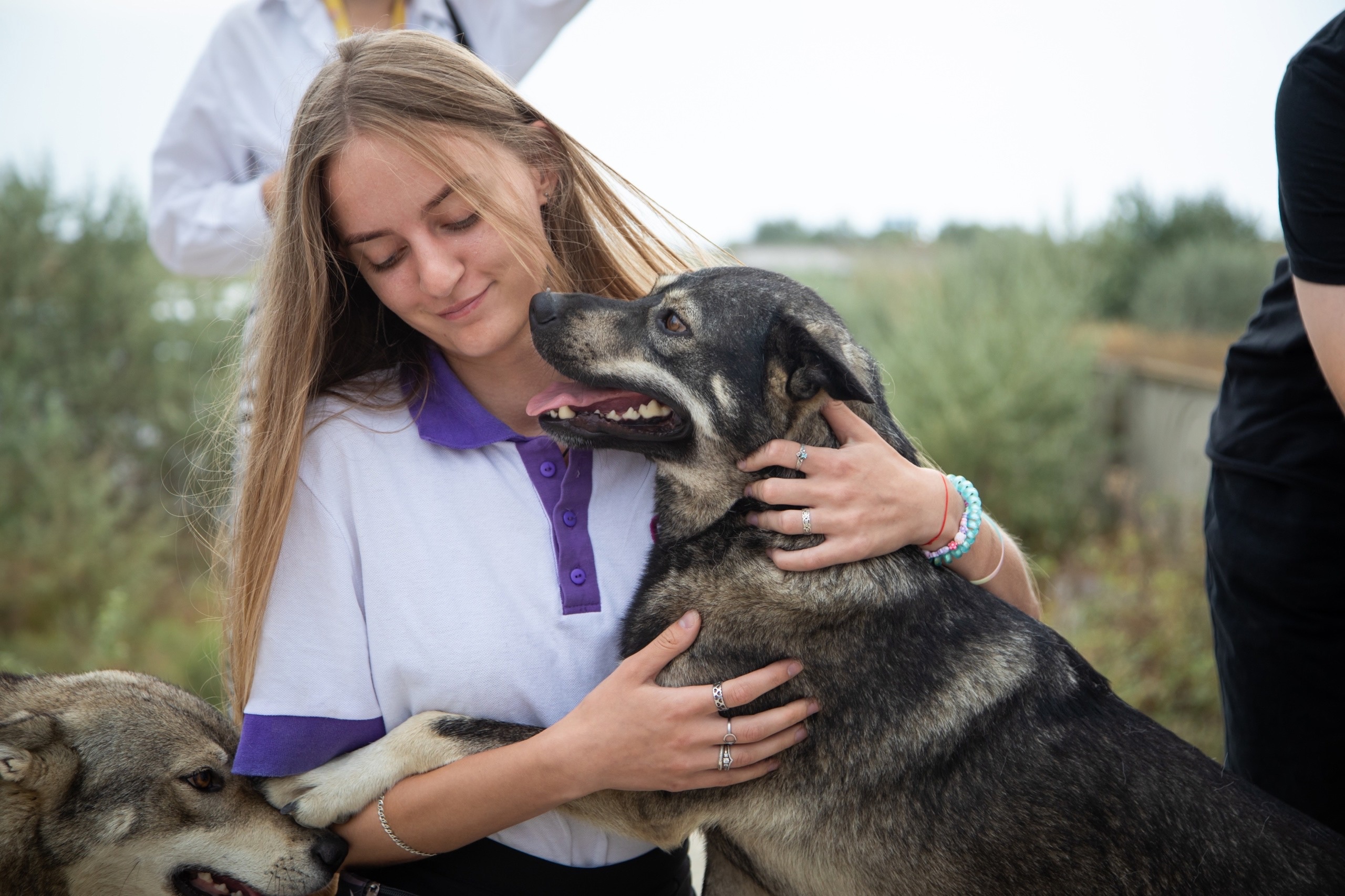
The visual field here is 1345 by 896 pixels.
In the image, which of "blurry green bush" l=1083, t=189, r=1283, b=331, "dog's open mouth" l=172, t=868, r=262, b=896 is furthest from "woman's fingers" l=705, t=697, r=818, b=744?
"blurry green bush" l=1083, t=189, r=1283, b=331

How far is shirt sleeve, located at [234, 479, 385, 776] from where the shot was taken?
6.28 ft

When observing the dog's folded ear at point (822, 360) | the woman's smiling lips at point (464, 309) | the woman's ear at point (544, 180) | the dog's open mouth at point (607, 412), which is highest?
the woman's ear at point (544, 180)

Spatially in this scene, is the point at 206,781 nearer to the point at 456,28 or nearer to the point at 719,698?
the point at 719,698

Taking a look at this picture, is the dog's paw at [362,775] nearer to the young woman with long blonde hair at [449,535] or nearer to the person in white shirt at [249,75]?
the young woman with long blonde hair at [449,535]

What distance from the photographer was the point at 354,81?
6.64ft

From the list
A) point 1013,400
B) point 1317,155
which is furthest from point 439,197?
point 1013,400

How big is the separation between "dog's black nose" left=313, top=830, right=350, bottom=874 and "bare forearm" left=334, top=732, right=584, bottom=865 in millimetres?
97

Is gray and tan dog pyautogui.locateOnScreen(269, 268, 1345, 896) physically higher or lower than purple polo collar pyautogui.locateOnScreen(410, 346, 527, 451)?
lower

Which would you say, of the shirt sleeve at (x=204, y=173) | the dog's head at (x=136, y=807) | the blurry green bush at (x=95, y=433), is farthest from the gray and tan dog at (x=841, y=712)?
the blurry green bush at (x=95, y=433)

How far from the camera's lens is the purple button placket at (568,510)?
205 centimetres

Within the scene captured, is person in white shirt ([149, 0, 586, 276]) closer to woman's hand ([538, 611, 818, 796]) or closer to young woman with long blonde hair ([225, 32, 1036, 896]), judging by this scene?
young woman with long blonde hair ([225, 32, 1036, 896])

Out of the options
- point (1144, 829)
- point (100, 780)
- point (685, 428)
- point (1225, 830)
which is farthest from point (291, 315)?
point (1225, 830)

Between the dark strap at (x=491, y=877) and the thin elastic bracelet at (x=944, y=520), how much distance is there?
101 centimetres

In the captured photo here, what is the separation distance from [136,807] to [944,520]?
6.06 feet
